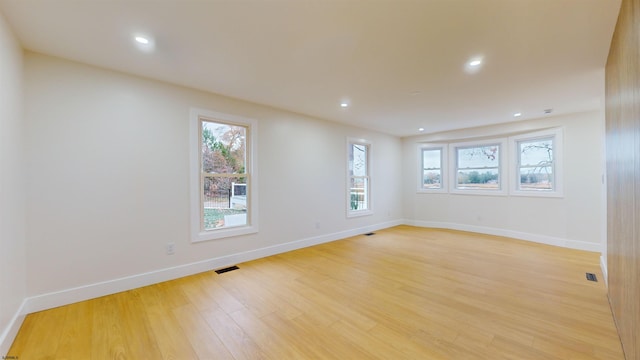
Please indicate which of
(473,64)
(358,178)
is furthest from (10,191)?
(358,178)

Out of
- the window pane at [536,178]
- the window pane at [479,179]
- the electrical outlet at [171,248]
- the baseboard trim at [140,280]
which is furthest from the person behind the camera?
the window pane at [479,179]

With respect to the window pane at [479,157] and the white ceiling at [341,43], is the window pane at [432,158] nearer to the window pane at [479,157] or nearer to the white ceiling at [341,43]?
the window pane at [479,157]

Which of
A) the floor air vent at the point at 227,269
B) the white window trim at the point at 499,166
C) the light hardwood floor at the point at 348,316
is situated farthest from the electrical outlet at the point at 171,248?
the white window trim at the point at 499,166

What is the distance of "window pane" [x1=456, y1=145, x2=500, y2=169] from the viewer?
18.3 feet

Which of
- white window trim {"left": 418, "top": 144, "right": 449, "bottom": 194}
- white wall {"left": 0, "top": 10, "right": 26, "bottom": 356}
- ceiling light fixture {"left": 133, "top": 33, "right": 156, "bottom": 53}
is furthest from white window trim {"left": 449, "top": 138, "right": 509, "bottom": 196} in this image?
white wall {"left": 0, "top": 10, "right": 26, "bottom": 356}

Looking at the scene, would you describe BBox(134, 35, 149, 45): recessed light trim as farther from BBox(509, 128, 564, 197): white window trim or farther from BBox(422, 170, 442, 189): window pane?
BBox(509, 128, 564, 197): white window trim

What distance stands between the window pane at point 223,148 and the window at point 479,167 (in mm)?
5022

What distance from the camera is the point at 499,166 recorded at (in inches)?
216

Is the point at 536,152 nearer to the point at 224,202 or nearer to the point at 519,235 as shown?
the point at 519,235

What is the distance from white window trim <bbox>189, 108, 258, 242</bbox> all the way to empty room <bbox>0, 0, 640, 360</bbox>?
0.02m

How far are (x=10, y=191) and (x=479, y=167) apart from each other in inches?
285

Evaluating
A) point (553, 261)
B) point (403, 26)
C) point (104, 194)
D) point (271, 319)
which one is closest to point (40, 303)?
point (104, 194)

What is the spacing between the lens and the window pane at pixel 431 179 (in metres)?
6.39

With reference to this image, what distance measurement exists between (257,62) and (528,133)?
544 cm
